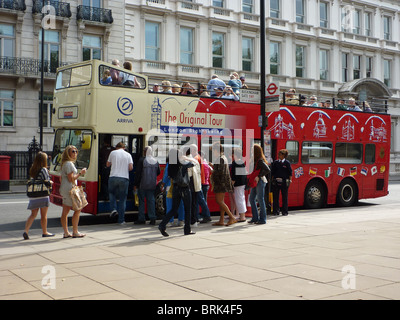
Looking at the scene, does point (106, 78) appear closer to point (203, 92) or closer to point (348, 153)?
point (203, 92)

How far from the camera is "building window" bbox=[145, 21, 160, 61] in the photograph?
3194 centimetres

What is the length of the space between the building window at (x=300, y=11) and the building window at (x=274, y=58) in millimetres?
3072

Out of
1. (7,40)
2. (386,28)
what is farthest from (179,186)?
(386,28)

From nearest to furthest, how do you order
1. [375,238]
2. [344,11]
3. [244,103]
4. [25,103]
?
[375,238] → [244,103] → [25,103] → [344,11]

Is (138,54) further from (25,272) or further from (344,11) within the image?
(25,272)

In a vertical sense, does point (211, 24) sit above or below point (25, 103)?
above

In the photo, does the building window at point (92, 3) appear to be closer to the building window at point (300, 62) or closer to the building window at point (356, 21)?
the building window at point (300, 62)

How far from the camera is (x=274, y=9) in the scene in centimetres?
3784

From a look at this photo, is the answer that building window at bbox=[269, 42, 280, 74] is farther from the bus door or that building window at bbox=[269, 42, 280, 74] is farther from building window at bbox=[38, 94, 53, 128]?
the bus door

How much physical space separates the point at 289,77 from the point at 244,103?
959 inches

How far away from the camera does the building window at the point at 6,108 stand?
92.8 ft

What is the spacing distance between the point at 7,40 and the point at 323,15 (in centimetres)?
2394

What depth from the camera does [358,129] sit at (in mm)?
17781
